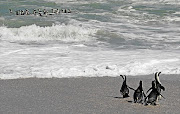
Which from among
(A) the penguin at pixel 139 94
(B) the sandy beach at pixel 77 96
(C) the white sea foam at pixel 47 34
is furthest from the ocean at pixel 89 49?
(A) the penguin at pixel 139 94

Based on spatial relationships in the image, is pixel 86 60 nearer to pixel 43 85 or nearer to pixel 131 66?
pixel 131 66

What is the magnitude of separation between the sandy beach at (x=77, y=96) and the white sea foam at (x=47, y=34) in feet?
22.5

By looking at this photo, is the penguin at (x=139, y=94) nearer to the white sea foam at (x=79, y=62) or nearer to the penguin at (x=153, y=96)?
the penguin at (x=153, y=96)

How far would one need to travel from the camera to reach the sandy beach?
673 centimetres

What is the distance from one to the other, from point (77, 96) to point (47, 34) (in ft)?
30.1

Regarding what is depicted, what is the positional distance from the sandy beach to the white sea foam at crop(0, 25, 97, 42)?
22.5 ft

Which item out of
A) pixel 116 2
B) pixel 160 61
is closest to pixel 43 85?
pixel 160 61

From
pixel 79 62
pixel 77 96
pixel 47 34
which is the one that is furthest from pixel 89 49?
pixel 77 96

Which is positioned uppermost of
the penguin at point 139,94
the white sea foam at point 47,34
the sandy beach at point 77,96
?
the penguin at point 139,94

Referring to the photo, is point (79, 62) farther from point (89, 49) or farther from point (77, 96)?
point (77, 96)

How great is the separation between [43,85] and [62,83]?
42 cm

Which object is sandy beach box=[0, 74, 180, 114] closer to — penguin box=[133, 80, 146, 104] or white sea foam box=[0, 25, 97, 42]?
penguin box=[133, 80, 146, 104]

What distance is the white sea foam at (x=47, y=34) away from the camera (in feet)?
51.8

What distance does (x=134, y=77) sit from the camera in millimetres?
9234
